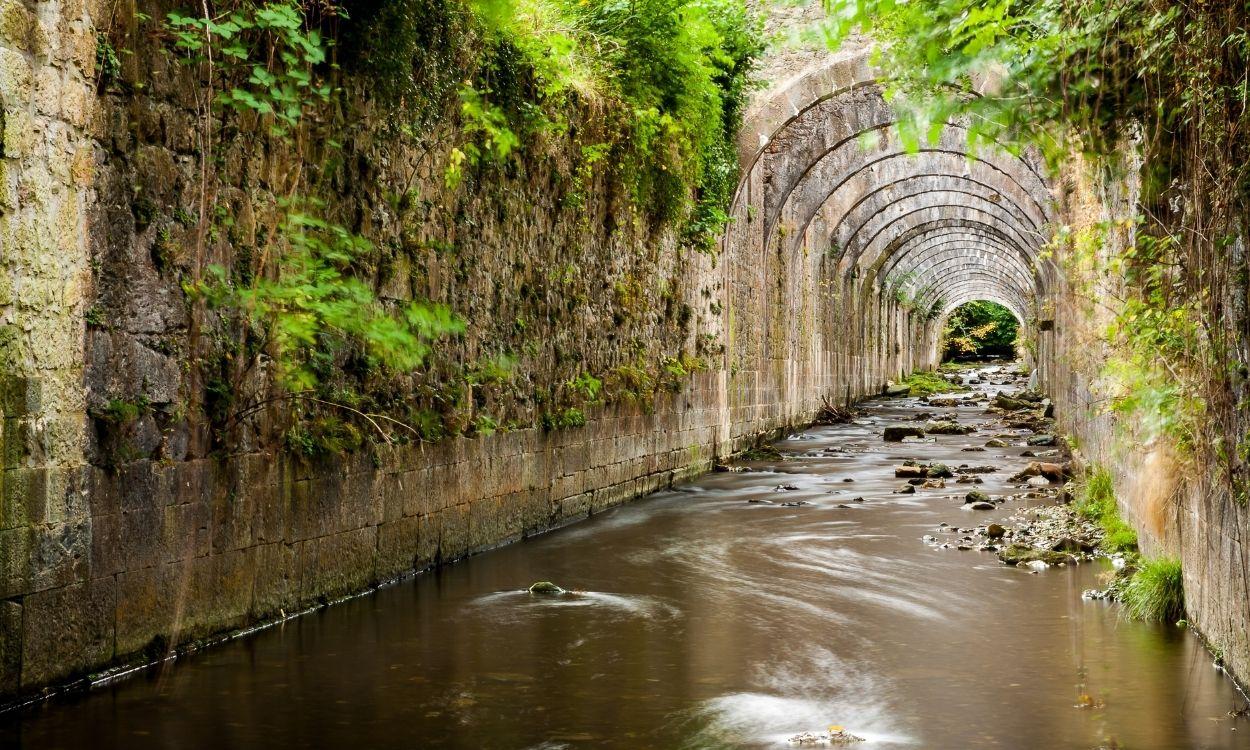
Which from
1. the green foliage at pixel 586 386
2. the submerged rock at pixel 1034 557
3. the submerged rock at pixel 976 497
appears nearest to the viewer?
the submerged rock at pixel 1034 557

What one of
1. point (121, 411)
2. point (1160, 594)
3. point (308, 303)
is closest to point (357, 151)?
point (308, 303)

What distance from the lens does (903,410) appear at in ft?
96.5

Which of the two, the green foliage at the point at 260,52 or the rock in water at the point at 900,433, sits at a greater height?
the green foliage at the point at 260,52

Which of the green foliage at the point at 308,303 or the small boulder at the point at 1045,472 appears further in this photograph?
the small boulder at the point at 1045,472

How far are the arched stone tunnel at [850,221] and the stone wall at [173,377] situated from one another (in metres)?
2.93

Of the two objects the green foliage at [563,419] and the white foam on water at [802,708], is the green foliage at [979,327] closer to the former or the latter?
the green foliage at [563,419]

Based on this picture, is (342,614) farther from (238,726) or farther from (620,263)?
(620,263)

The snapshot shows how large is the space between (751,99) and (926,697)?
11780 mm

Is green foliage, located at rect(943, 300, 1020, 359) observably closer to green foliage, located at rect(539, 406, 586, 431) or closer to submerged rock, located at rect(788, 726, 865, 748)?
green foliage, located at rect(539, 406, 586, 431)

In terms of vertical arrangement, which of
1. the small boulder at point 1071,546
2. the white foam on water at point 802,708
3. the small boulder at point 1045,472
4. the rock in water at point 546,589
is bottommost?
the white foam on water at point 802,708

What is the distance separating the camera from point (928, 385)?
40562 mm

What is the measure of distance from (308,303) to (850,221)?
878 inches

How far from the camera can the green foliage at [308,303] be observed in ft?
17.6

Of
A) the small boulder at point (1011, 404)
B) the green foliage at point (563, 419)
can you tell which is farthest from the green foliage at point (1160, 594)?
the small boulder at point (1011, 404)
